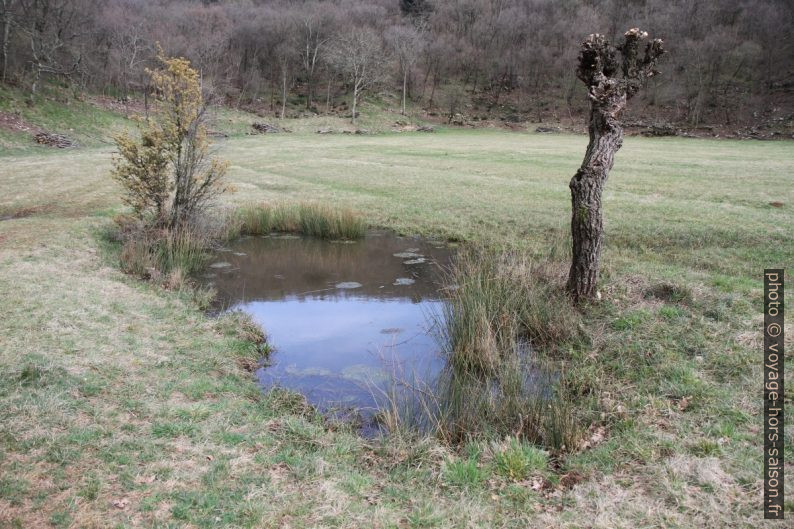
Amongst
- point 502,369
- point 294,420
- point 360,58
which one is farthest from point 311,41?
point 294,420

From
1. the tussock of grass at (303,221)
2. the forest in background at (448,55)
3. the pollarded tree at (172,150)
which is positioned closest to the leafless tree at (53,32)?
the forest in background at (448,55)

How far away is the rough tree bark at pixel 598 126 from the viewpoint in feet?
26.8

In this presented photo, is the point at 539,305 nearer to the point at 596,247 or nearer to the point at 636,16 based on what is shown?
the point at 596,247

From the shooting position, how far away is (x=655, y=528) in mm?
3988

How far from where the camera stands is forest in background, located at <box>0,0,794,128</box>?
175 feet

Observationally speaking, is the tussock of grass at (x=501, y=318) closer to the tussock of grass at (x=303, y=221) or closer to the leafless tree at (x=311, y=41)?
the tussock of grass at (x=303, y=221)

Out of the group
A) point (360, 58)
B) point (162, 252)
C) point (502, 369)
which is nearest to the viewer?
point (502, 369)

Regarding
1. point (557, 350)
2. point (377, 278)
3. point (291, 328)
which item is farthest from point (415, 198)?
point (557, 350)

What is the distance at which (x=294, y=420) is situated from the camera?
18.6 ft

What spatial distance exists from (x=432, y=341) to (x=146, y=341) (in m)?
4.06

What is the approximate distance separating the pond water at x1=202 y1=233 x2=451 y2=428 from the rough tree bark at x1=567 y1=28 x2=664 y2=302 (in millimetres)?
2591

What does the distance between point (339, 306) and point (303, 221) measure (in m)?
5.48

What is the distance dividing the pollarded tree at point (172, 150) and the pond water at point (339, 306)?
1.62 metres

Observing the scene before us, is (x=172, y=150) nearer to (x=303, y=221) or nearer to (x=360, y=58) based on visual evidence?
(x=303, y=221)
